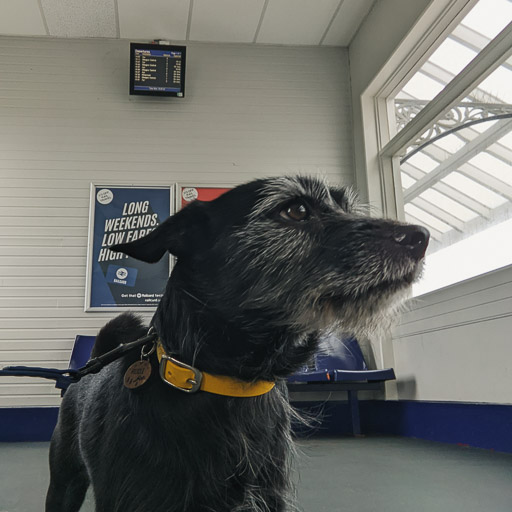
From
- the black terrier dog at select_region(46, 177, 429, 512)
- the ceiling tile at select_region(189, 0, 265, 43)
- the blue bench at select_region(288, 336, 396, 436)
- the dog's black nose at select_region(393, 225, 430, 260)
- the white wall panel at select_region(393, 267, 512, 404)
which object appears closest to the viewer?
the black terrier dog at select_region(46, 177, 429, 512)

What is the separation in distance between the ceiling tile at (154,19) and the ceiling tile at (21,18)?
758 mm

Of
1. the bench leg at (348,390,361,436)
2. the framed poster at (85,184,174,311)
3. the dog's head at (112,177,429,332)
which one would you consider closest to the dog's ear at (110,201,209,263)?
the dog's head at (112,177,429,332)

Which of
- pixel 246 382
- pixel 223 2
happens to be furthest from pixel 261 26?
pixel 246 382

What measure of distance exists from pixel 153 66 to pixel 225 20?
0.83 m

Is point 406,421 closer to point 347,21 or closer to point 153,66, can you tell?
point 347,21

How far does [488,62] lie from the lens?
115 inches

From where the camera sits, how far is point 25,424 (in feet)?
13.4

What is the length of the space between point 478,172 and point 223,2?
113 inches

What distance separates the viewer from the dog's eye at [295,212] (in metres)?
1.21

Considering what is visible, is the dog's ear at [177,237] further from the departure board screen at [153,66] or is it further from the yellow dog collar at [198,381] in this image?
the departure board screen at [153,66]

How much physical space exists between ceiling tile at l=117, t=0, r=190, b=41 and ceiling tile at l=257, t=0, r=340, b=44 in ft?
2.62

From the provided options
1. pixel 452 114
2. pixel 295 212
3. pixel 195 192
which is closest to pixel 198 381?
pixel 295 212

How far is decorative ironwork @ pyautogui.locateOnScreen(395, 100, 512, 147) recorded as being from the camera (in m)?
2.94

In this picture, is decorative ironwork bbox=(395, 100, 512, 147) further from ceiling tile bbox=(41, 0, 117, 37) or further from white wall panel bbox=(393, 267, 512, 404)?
ceiling tile bbox=(41, 0, 117, 37)
